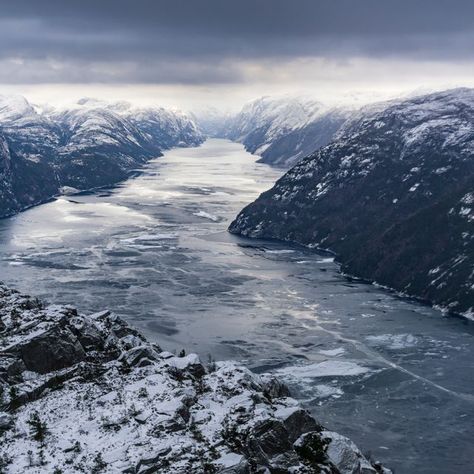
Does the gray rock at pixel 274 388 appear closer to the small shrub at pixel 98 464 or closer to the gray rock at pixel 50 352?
the small shrub at pixel 98 464

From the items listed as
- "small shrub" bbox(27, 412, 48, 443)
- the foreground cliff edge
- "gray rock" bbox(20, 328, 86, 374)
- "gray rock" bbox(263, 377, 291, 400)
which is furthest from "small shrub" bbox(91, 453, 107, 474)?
"gray rock" bbox(20, 328, 86, 374)

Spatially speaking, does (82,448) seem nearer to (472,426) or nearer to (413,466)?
(413,466)

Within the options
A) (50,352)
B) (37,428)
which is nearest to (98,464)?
(37,428)

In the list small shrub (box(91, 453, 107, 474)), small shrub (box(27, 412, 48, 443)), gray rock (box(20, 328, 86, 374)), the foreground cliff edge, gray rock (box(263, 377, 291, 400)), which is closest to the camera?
small shrub (box(91, 453, 107, 474))

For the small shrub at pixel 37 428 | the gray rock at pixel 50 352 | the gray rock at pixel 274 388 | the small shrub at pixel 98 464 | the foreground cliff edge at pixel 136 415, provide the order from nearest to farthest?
the small shrub at pixel 98 464 < the foreground cliff edge at pixel 136 415 < the small shrub at pixel 37 428 < the gray rock at pixel 274 388 < the gray rock at pixel 50 352

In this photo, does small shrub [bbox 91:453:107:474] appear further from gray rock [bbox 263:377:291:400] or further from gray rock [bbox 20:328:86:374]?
gray rock [bbox 20:328:86:374]

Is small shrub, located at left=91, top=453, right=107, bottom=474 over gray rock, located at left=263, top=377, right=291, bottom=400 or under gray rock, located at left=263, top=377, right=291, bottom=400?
over

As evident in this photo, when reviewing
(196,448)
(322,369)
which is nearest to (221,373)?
(196,448)

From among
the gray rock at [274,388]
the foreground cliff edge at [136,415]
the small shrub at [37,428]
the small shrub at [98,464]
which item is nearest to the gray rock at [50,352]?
the foreground cliff edge at [136,415]
